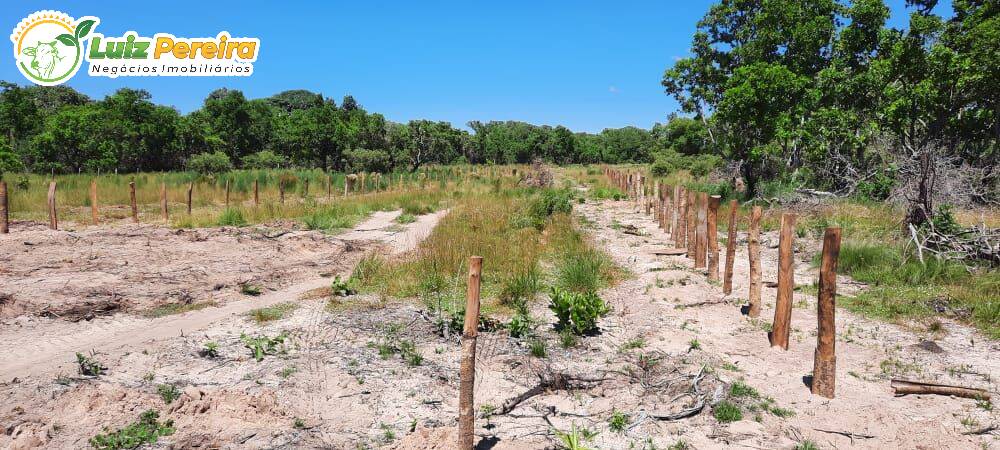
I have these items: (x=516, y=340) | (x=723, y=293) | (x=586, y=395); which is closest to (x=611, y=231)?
(x=723, y=293)

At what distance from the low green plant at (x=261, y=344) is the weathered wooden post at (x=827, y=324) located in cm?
531

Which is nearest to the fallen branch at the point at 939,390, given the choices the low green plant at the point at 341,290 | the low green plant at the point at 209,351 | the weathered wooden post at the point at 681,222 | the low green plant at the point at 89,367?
the weathered wooden post at the point at 681,222

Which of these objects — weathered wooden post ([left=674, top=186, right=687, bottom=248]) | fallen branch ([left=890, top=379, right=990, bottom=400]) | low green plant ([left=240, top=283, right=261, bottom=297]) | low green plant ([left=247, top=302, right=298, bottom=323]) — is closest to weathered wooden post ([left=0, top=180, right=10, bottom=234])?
low green plant ([left=240, top=283, right=261, bottom=297])

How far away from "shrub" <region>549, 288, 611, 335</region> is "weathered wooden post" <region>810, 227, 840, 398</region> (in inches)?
91.6

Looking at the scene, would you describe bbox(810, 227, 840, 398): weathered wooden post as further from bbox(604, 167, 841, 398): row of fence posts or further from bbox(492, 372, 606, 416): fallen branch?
bbox(492, 372, 606, 416): fallen branch

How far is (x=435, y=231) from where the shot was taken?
13.1 m

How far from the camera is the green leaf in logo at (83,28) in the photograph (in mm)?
14898

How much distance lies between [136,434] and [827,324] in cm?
574

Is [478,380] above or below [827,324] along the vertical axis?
below

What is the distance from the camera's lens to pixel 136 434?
419 cm

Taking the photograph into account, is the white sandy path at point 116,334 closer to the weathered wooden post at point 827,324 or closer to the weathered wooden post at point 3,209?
the weathered wooden post at point 827,324

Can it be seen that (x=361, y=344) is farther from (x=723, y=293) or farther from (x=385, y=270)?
(x=723, y=293)

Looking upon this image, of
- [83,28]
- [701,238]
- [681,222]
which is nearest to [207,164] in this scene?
[83,28]

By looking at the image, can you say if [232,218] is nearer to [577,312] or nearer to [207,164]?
[577,312]
